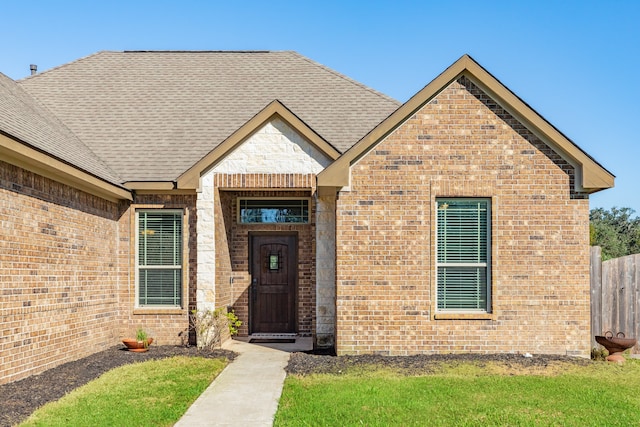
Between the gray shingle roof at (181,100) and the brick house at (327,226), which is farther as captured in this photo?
the gray shingle roof at (181,100)

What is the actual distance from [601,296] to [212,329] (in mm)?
7181

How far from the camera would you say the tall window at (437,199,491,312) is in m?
9.94

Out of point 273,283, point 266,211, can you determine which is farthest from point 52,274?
point 273,283

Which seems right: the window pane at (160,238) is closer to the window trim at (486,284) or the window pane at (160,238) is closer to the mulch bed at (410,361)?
the mulch bed at (410,361)

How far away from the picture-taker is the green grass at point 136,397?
6.38 m

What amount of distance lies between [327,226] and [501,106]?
12.3 ft

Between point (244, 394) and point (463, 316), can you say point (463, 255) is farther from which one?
point (244, 394)

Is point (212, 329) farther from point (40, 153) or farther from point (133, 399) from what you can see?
point (40, 153)

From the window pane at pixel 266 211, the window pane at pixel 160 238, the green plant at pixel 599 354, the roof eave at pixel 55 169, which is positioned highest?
the roof eave at pixel 55 169

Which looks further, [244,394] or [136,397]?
[244,394]

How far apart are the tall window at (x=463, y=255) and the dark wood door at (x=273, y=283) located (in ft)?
13.5

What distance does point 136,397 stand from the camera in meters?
7.35

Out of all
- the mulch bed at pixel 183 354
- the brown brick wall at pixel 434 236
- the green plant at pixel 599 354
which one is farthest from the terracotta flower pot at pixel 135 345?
the green plant at pixel 599 354

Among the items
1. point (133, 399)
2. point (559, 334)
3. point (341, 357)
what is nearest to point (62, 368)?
point (133, 399)
